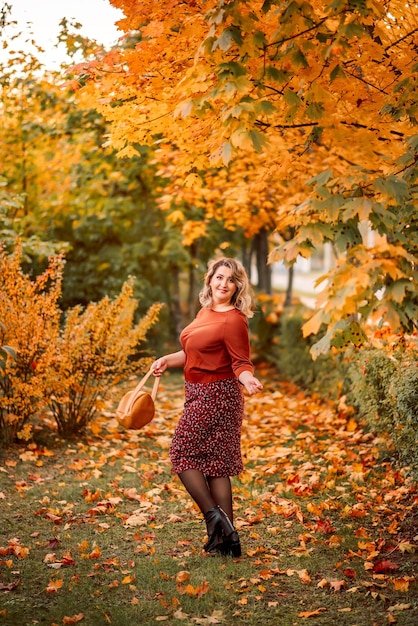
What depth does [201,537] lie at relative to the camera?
5.10m

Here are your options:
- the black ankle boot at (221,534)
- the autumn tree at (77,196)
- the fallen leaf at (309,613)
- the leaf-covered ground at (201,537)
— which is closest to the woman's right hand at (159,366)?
the black ankle boot at (221,534)

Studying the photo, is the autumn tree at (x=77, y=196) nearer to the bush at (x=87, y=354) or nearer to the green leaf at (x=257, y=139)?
the bush at (x=87, y=354)

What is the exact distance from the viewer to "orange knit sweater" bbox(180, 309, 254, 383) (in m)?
4.61

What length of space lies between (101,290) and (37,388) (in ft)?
23.6

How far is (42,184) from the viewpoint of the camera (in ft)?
42.6

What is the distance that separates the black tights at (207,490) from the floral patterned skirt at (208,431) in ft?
0.14

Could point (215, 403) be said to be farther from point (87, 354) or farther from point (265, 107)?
point (87, 354)

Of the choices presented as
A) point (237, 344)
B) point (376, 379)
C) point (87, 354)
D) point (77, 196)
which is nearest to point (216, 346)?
point (237, 344)

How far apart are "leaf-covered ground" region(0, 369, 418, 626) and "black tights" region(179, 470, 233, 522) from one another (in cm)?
34

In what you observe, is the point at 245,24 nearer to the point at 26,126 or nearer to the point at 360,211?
the point at 360,211

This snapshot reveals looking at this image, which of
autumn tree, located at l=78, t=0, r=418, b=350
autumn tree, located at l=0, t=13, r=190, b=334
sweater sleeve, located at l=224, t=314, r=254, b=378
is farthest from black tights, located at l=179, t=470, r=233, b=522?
autumn tree, located at l=0, t=13, r=190, b=334

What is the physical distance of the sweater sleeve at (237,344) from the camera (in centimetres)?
454

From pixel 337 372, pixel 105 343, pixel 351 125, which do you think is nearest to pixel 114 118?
pixel 351 125

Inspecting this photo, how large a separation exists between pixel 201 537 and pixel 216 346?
1415mm
